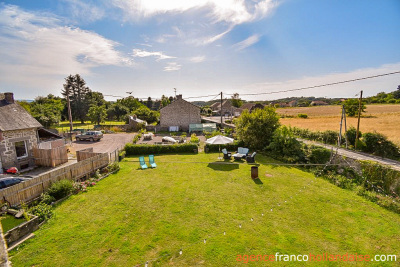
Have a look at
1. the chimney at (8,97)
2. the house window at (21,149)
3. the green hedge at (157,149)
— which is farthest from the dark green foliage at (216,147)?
the chimney at (8,97)

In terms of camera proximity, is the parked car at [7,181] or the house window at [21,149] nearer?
the parked car at [7,181]

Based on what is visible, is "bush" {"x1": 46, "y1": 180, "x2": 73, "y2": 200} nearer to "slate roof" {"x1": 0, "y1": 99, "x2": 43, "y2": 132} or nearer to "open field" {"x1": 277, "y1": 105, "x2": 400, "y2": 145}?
"slate roof" {"x1": 0, "y1": 99, "x2": 43, "y2": 132}

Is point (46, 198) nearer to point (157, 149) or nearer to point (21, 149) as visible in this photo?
point (21, 149)

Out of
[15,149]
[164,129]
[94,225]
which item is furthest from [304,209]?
[164,129]

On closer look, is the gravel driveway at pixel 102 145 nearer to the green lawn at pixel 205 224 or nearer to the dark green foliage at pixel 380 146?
the green lawn at pixel 205 224

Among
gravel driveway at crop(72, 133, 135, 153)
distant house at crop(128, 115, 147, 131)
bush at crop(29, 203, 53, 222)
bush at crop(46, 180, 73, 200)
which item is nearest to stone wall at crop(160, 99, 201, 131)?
distant house at crop(128, 115, 147, 131)
